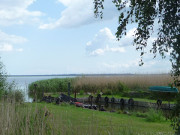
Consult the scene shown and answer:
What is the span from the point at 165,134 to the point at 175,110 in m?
3.13

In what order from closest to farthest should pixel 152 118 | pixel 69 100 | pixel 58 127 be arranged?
pixel 58 127 → pixel 152 118 → pixel 69 100

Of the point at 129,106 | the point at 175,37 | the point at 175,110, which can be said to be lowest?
the point at 129,106

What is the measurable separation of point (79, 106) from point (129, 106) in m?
3.77

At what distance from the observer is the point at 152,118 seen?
29.4 ft

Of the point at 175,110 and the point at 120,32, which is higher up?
the point at 120,32

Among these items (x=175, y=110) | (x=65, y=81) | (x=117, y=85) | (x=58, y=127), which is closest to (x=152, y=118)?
(x=58, y=127)

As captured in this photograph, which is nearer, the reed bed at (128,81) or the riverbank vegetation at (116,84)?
the riverbank vegetation at (116,84)

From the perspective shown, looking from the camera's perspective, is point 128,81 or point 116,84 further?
point 128,81

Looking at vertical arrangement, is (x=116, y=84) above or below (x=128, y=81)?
below

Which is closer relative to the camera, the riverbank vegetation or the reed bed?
the riverbank vegetation

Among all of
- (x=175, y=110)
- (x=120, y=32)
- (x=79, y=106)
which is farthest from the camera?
(x=79, y=106)

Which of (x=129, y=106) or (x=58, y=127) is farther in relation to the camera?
(x=129, y=106)

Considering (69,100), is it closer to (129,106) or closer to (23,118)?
(129,106)

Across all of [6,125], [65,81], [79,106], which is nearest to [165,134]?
[6,125]
